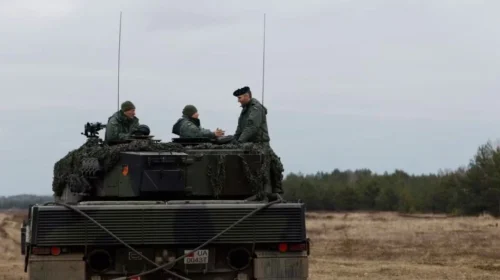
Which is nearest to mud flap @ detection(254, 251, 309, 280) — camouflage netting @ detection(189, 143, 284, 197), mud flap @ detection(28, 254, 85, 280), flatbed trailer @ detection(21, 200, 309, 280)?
flatbed trailer @ detection(21, 200, 309, 280)

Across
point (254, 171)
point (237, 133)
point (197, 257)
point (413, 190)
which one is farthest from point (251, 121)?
point (413, 190)

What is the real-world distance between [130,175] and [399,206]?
255ft

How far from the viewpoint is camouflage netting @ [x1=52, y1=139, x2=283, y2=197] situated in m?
12.2

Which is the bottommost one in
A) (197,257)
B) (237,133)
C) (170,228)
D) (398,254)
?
(398,254)

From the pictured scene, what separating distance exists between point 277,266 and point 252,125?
2398 millimetres

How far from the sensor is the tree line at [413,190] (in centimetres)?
7369

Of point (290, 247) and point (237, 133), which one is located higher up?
point (237, 133)

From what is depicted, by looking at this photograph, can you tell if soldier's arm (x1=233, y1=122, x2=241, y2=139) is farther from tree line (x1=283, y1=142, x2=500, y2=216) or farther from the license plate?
tree line (x1=283, y1=142, x2=500, y2=216)

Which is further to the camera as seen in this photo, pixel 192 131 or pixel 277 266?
pixel 192 131

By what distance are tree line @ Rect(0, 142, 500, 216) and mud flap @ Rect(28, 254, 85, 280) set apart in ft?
187

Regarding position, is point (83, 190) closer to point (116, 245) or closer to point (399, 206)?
point (116, 245)

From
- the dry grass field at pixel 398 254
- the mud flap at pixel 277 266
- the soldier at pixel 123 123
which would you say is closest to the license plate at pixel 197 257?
the mud flap at pixel 277 266

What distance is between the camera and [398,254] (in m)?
25.3

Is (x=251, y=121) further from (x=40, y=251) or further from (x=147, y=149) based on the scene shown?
(x=40, y=251)
